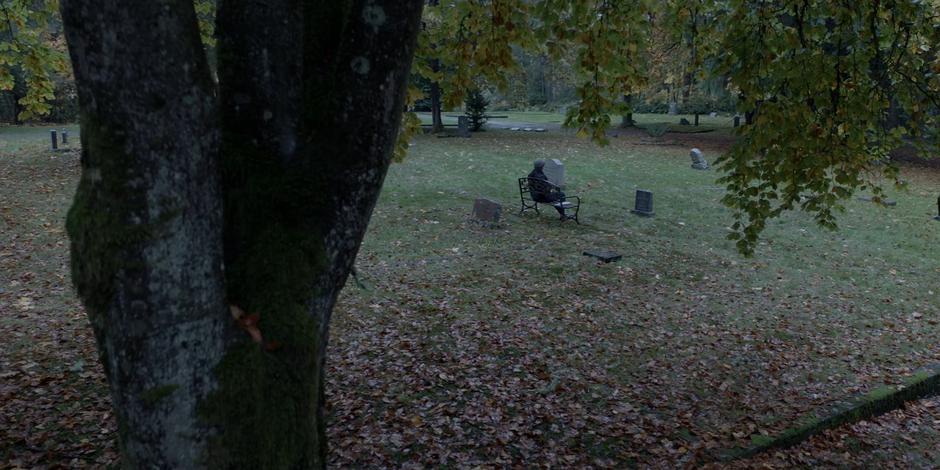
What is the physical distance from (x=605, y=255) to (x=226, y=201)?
32.0 ft

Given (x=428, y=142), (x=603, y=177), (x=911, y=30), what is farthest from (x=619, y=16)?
(x=428, y=142)

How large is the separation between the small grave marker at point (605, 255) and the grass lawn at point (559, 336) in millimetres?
194

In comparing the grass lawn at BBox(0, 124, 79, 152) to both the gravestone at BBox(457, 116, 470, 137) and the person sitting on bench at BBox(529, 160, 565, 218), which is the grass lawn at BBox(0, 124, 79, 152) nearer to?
the gravestone at BBox(457, 116, 470, 137)

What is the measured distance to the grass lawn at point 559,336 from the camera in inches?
225

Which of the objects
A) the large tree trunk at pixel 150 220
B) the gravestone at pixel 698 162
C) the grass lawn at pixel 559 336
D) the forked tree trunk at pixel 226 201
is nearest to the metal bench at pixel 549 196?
the grass lawn at pixel 559 336

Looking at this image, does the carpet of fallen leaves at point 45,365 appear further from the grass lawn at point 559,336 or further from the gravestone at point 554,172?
the gravestone at point 554,172

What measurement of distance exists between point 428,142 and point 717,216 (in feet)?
48.0

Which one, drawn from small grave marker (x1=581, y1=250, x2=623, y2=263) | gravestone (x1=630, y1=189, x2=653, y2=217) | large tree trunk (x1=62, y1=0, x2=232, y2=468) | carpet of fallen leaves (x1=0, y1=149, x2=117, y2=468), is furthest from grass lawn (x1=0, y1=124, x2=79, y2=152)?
large tree trunk (x1=62, y1=0, x2=232, y2=468)

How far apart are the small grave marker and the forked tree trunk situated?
30.3 feet

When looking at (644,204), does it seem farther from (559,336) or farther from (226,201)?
(226,201)

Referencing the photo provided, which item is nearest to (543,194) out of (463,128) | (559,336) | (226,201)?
(559,336)

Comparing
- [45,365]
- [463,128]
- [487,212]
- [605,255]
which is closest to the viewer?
[45,365]

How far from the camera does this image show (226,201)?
282 cm

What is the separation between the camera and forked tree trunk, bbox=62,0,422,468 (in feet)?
7.69
